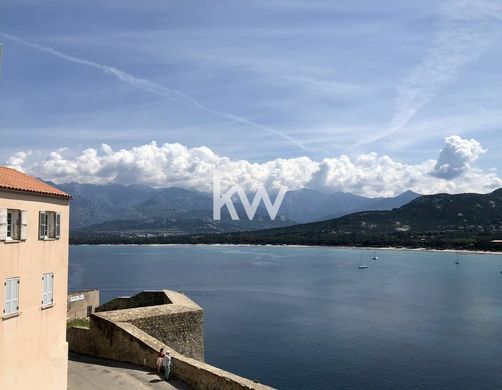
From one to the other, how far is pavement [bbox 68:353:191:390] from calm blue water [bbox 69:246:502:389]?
82.3 ft

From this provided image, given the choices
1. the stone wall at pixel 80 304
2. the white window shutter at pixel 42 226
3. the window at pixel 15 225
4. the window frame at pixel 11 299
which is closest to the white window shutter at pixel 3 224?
the window at pixel 15 225

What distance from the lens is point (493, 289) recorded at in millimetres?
124625

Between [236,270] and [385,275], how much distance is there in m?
51.3

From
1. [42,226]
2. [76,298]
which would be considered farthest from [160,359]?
[76,298]

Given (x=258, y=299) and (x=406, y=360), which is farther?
(x=258, y=299)

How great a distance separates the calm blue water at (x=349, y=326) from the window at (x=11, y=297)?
3354 centimetres

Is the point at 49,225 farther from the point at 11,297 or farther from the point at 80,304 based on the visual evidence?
the point at 80,304

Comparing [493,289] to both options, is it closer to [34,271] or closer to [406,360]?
[406,360]

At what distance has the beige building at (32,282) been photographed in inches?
779

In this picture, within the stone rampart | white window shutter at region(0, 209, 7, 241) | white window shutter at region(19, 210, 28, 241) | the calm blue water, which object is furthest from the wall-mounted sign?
white window shutter at region(0, 209, 7, 241)

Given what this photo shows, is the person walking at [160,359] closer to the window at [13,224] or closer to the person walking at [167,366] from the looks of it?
the person walking at [167,366]

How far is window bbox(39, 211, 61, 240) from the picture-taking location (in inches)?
872

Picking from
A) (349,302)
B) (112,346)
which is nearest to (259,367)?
(112,346)

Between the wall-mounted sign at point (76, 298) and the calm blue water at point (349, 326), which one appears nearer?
the wall-mounted sign at point (76, 298)
